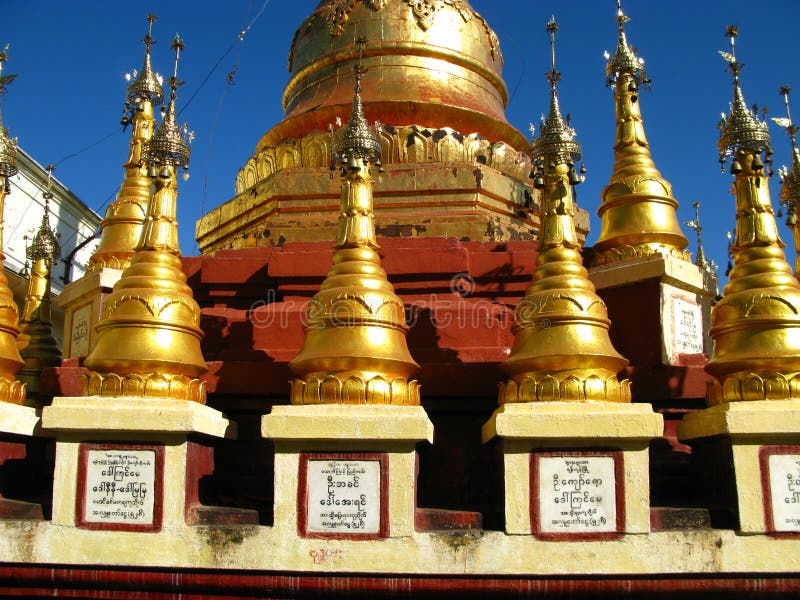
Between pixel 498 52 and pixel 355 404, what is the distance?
34.1ft

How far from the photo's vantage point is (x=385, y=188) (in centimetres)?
1195

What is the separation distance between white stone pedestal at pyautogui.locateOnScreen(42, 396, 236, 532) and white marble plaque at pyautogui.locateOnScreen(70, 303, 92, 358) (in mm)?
3487

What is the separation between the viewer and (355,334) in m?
6.93

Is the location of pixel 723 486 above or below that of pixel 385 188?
below

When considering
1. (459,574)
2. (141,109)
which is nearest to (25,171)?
(141,109)

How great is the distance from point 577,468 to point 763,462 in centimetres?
139

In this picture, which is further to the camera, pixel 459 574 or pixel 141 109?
pixel 141 109

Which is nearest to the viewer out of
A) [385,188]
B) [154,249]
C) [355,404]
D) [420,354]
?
[355,404]

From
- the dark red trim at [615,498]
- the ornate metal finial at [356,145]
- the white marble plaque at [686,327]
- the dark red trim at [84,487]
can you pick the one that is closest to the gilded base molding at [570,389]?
the dark red trim at [615,498]

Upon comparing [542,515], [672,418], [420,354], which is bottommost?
[542,515]

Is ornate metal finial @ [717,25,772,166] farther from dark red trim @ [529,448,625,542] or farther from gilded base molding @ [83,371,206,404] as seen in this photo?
gilded base molding @ [83,371,206,404]

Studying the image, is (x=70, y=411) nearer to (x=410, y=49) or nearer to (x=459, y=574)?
(x=459, y=574)

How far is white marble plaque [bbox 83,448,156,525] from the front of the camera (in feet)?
22.0

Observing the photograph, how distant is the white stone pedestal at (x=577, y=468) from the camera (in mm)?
6414
